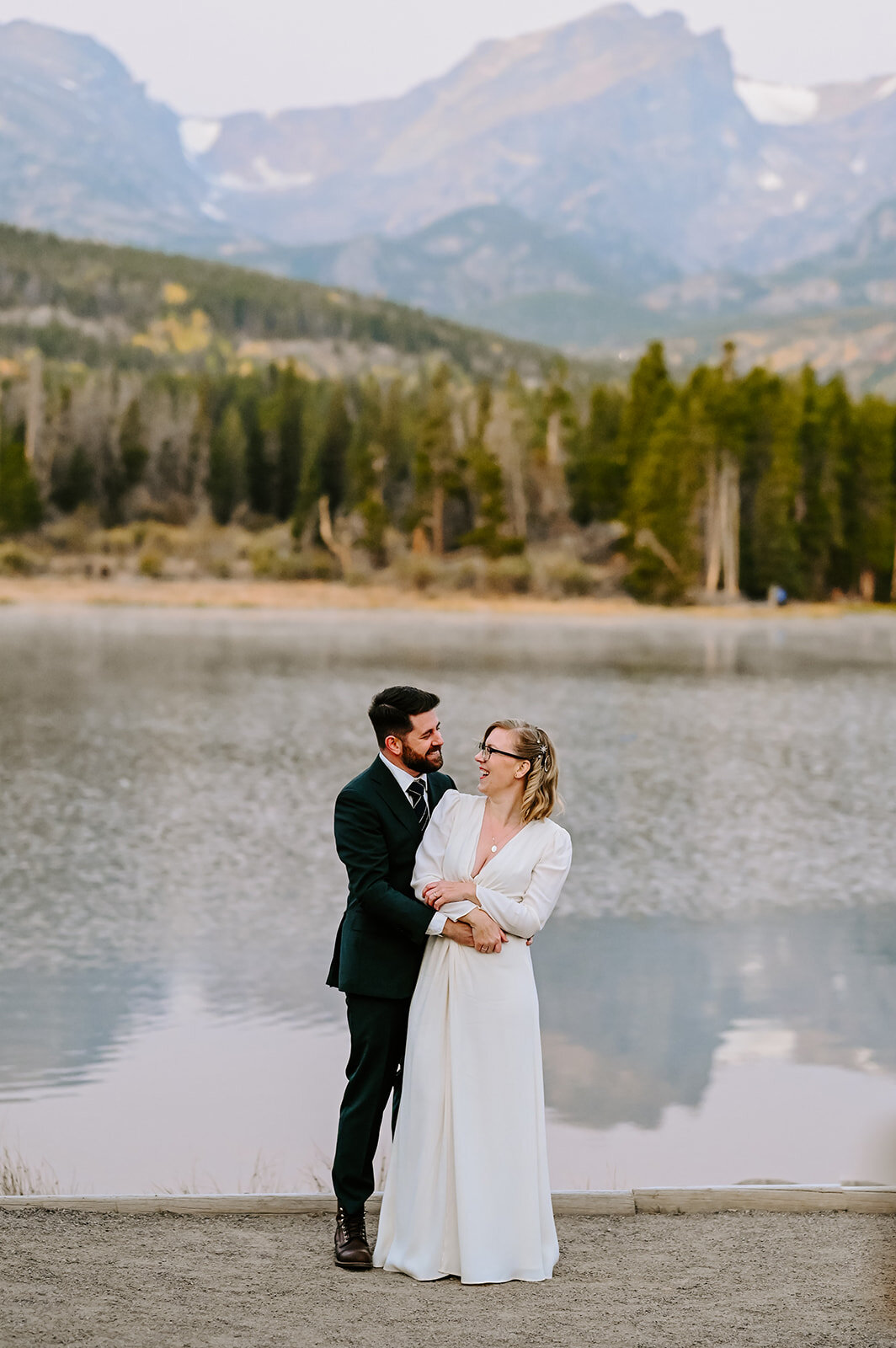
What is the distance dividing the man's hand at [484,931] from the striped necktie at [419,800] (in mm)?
394

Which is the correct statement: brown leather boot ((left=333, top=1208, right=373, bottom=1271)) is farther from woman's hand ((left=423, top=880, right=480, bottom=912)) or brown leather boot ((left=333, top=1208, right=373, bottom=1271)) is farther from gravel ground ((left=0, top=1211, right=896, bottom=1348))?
woman's hand ((left=423, top=880, right=480, bottom=912))

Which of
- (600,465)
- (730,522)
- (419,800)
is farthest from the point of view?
(600,465)

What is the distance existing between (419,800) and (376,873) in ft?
0.89

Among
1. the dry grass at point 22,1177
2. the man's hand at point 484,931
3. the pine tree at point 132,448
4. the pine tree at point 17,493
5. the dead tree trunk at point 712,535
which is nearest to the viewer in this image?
the man's hand at point 484,931

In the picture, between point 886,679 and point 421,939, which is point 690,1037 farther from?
point 886,679

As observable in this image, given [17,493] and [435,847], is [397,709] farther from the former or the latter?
[17,493]

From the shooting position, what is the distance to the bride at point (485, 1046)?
4781 mm

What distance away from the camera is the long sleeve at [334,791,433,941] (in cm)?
486

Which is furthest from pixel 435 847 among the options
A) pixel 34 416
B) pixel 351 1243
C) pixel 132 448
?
pixel 34 416

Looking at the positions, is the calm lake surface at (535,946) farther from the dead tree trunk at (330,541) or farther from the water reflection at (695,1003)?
the dead tree trunk at (330,541)

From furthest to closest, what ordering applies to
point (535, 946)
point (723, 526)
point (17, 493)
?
point (17, 493) < point (723, 526) < point (535, 946)

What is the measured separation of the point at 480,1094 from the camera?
4.83 metres

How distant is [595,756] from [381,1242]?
62.8 ft

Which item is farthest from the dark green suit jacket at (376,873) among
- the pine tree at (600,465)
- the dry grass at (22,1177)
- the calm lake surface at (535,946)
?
the pine tree at (600,465)
